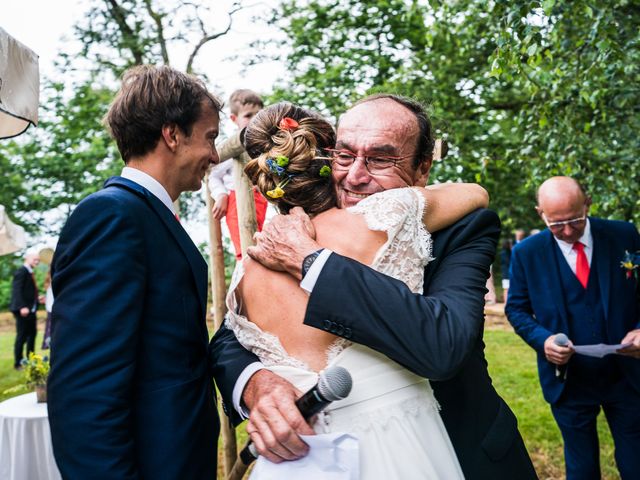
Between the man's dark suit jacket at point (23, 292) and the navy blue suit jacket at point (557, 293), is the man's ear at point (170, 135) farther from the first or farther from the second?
the man's dark suit jacket at point (23, 292)

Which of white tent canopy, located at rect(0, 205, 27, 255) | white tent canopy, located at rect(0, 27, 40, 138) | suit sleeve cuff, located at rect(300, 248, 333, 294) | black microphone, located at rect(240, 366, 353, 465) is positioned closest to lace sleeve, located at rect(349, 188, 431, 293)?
suit sleeve cuff, located at rect(300, 248, 333, 294)

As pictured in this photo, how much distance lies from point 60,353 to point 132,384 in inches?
9.1

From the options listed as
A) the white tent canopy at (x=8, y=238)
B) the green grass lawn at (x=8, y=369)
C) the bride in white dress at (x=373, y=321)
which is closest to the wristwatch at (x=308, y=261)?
the bride in white dress at (x=373, y=321)

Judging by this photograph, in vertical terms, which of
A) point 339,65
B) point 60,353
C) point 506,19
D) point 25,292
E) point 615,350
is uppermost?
point 339,65

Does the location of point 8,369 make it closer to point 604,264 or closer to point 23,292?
point 23,292

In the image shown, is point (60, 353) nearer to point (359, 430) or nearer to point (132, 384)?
point (132, 384)

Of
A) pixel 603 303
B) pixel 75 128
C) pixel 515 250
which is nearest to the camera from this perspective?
pixel 603 303

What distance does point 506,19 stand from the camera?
150 inches

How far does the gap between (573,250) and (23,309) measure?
11.3m

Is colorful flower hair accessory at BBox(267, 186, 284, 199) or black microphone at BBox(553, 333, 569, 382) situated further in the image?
black microphone at BBox(553, 333, 569, 382)

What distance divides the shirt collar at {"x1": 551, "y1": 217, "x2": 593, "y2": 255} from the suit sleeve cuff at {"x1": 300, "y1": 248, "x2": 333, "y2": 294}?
10.6 ft

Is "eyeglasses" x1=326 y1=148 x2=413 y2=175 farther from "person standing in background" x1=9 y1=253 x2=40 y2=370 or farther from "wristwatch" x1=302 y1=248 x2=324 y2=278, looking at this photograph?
"person standing in background" x1=9 y1=253 x2=40 y2=370

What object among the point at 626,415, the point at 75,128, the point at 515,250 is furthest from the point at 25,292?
the point at 626,415

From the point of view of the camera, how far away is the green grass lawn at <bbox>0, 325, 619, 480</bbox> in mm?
5410
